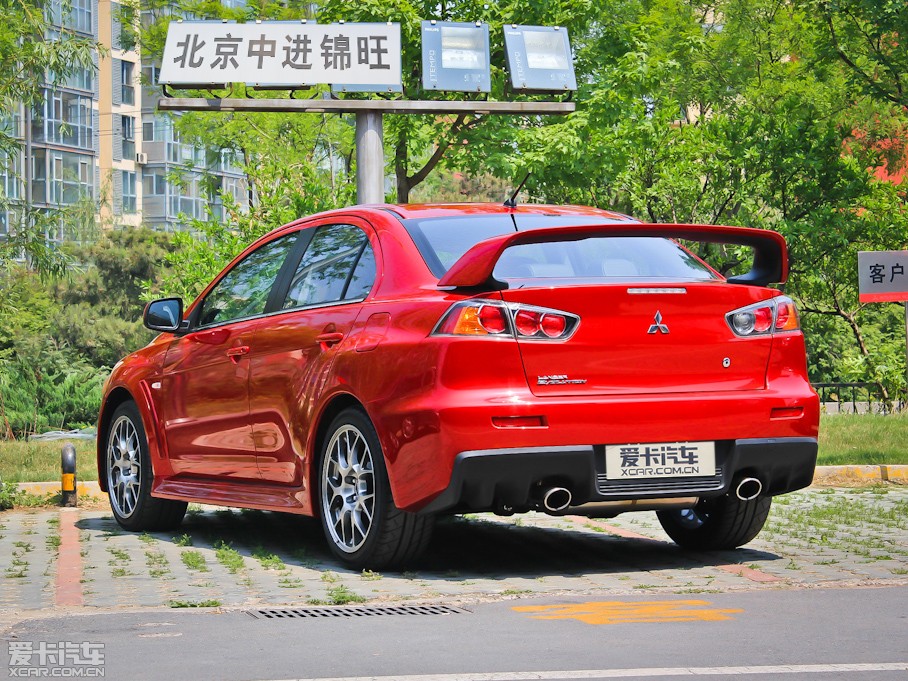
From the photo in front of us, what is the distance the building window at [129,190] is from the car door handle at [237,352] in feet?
200

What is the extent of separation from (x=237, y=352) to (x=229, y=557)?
1.13 m

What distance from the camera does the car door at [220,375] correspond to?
28.1 feet

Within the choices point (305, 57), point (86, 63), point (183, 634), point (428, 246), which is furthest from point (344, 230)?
point (86, 63)

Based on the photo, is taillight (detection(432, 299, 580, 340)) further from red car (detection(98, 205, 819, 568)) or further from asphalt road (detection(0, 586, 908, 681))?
asphalt road (detection(0, 586, 908, 681))

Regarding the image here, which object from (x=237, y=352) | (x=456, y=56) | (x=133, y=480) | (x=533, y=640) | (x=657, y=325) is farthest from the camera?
(x=456, y=56)

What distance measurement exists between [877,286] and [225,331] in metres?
8.69

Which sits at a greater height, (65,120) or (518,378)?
(65,120)

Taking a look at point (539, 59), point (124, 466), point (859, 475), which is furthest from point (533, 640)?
point (539, 59)

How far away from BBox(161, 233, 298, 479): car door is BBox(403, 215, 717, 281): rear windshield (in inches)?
52.5

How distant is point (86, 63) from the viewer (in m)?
21.7

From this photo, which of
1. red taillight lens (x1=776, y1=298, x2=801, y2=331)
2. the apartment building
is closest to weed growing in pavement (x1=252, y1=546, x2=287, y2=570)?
red taillight lens (x1=776, y1=298, x2=801, y2=331)

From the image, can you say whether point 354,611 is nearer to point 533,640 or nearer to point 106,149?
point 533,640

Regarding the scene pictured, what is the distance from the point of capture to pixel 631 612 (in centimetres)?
621

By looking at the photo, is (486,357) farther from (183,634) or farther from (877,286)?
(877,286)
